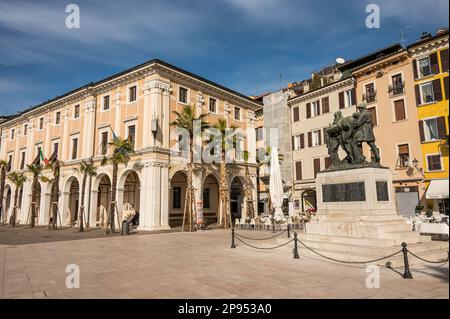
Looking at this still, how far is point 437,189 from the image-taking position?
75.3 ft

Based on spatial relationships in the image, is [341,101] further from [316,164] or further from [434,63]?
[434,63]

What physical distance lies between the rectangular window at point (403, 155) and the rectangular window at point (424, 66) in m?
5.95

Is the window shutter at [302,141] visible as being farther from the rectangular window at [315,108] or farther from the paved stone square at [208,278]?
the paved stone square at [208,278]

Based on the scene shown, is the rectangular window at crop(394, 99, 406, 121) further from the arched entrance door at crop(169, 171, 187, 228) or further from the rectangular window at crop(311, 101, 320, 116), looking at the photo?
the arched entrance door at crop(169, 171, 187, 228)

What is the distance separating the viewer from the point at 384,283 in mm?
6801

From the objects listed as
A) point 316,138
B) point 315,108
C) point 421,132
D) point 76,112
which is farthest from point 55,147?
point 421,132

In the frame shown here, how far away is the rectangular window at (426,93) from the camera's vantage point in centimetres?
2452

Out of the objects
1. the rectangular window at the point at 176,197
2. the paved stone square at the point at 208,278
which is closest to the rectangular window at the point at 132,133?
the rectangular window at the point at 176,197

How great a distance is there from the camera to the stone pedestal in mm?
9453

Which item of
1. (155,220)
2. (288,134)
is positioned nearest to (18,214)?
(155,220)

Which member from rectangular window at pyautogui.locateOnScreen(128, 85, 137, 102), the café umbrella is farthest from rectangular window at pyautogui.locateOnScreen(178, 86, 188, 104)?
the café umbrella

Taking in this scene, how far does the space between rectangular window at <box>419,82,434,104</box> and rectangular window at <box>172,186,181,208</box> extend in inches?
875

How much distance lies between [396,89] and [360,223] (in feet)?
68.9

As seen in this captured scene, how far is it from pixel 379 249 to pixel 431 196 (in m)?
17.7
